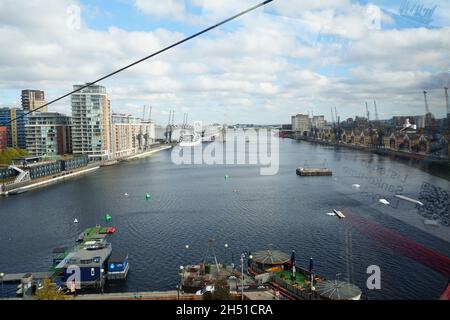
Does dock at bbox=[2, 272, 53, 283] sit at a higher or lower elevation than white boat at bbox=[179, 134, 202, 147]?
lower

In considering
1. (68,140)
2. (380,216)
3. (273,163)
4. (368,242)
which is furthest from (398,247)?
(68,140)

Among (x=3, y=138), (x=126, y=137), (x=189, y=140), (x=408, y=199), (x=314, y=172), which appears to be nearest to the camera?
(x=408, y=199)

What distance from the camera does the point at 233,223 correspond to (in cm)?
741

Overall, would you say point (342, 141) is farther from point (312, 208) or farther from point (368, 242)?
point (368, 242)

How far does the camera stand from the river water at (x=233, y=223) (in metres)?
5.12

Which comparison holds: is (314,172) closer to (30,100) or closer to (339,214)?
(339,214)

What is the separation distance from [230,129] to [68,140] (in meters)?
51.5

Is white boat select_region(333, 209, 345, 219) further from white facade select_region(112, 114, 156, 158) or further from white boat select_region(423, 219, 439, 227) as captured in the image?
white facade select_region(112, 114, 156, 158)

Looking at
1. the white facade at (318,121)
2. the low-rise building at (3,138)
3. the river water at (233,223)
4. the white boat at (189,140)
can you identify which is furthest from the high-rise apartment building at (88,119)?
the white facade at (318,121)

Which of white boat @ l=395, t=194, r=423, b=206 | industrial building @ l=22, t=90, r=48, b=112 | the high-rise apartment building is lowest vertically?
white boat @ l=395, t=194, r=423, b=206

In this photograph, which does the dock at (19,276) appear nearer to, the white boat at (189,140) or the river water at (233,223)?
the river water at (233,223)

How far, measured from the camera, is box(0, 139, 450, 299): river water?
5.12 metres

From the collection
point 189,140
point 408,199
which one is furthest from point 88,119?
point 189,140

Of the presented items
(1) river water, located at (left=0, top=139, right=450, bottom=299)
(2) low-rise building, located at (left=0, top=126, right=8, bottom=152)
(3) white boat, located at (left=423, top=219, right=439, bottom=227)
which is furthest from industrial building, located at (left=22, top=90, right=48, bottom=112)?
(3) white boat, located at (left=423, top=219, right=439, bottom=227)
